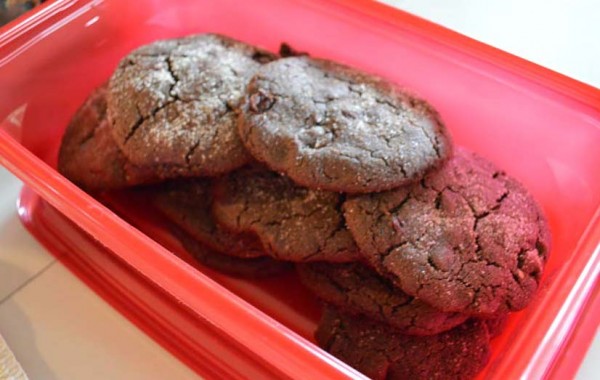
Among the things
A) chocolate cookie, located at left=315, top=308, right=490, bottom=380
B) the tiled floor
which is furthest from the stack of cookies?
the tiled floor

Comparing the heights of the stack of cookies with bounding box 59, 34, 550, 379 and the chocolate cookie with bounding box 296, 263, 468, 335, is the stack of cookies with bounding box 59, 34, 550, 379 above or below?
above

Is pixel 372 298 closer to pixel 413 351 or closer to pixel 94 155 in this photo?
pixel 413 351

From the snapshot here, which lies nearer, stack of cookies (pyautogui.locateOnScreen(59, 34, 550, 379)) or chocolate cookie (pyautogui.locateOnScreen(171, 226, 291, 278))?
stack of cookies (pyautogui.locateOnScreen(59, 34, 550, 379))

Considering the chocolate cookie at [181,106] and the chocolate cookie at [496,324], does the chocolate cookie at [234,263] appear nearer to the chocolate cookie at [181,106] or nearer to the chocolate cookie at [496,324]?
the chocolate cookie at [181,106]

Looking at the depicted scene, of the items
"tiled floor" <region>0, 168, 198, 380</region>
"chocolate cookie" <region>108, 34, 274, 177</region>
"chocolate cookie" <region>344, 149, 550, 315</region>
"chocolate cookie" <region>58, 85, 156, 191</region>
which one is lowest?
"tiled floor" <region>0, 168, 198, 380</region>

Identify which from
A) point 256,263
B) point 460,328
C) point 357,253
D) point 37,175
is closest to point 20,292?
point 37,175

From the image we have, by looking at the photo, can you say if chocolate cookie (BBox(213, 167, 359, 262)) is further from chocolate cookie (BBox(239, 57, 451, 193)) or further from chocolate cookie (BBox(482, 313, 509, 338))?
chocolate cookie (BBox(482, 313, 509, 338))

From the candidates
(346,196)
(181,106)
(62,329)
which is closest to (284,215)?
(346,196)
